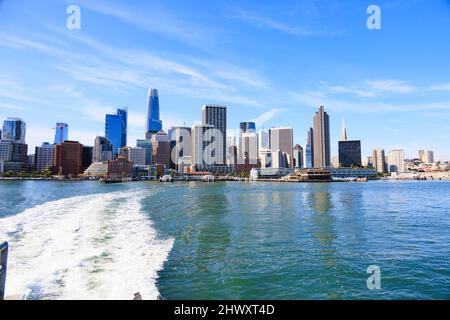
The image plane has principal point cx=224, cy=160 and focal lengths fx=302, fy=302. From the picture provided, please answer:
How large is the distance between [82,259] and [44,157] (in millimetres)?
186495

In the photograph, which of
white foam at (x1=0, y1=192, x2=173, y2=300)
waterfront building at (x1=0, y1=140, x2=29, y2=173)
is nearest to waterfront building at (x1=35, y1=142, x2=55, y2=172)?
waterfront building at (x1=0, y1=140, x2=29, y2=173)

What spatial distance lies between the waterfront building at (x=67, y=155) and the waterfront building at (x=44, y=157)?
9.32m

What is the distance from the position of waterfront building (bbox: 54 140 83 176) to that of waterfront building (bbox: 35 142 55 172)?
9.32m

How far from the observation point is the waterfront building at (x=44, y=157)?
6590 inches

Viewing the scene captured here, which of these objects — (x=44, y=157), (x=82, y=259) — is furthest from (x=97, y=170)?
(x=82, y=259)

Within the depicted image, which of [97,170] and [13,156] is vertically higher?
[13,156]

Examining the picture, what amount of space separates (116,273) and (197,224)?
10.9m

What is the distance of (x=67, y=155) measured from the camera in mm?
151625

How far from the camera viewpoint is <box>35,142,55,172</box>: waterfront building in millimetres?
167375

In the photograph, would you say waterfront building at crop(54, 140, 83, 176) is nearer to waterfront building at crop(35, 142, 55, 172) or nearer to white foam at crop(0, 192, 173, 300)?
waterfront building at crop(35, 142, 55, 172)
